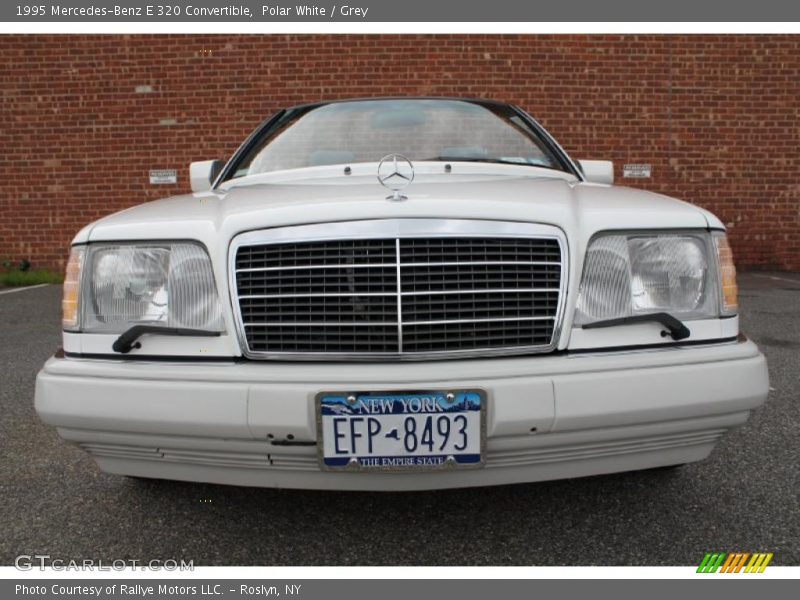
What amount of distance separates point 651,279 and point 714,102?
7.28 m

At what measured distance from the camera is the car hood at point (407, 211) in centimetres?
179

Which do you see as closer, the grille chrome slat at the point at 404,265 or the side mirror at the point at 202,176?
the grille chrome slat at the point at 404,265

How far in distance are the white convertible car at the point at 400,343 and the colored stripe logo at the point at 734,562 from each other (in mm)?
275

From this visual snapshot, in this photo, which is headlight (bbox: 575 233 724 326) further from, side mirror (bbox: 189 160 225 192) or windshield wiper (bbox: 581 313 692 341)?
side mirror (bbox: 189 160 225 192)

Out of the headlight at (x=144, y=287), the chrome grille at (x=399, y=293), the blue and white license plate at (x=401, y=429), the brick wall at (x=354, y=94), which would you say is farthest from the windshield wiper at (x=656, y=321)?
the brick wall at (x=354, y=94)

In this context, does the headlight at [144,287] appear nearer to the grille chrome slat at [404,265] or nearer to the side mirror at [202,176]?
the grille chrome slat at [404,265]

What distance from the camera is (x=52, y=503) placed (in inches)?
90.2

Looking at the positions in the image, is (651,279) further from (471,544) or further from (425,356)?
(471,544)

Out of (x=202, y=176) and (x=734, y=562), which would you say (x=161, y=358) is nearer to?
(x=202, y=176)

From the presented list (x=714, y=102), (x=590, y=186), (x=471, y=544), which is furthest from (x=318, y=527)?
(x=714, y=102)

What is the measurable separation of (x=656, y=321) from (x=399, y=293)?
696 mm

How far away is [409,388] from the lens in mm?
1638
